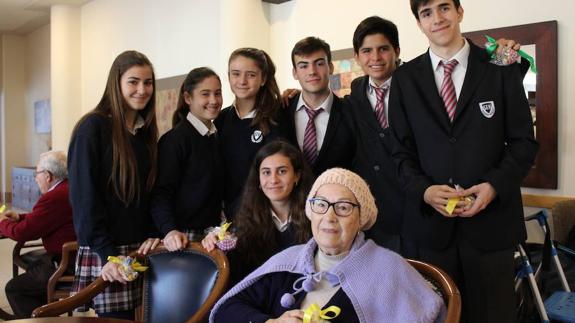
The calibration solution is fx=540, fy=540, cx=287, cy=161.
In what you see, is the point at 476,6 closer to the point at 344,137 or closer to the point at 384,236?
the point at 344,137

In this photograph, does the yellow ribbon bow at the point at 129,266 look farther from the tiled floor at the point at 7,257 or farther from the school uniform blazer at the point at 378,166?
the tiled floor at the point at 7,257

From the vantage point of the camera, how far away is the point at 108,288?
2.25 meters

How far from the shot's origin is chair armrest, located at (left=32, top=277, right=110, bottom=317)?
1.89 metres

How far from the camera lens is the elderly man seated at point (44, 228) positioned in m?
3.36

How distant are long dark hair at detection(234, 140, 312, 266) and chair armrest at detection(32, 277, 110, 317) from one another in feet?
1.89

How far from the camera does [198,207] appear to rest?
8.06 ft

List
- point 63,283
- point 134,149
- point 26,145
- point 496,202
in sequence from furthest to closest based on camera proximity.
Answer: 1. point 26,145
2. point 63,283
3. point 134,149
4. point 496,202

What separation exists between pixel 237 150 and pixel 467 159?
108 centimetres

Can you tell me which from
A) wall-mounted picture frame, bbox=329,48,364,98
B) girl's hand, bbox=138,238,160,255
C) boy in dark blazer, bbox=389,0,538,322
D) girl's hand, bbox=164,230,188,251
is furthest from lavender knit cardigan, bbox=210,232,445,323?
wall-mounted picture frame, bbox=329,48,364,98

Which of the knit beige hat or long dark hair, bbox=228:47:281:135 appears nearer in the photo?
the knit beige hat

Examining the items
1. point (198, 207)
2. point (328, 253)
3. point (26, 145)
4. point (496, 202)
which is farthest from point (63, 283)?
point (26, 145)

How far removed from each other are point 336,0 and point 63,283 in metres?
3.13

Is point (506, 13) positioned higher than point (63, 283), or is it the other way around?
point (506, 13)

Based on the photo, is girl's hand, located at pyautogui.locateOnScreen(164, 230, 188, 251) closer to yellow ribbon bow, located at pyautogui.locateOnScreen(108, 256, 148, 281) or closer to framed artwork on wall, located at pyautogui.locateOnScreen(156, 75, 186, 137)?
yellow ribbon bow, located at pyautogui.locateOnScreen(108, 256, 148, 281)
